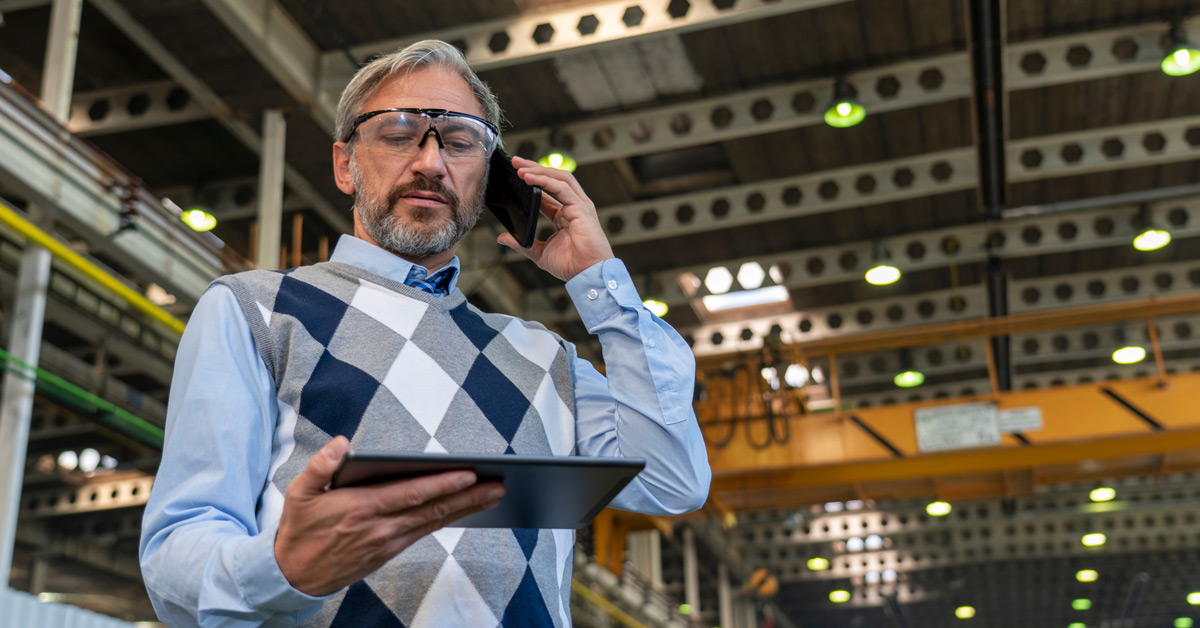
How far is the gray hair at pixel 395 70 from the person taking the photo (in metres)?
2.01

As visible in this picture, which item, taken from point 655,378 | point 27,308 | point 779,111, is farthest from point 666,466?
point 779,111

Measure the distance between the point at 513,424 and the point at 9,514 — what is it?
679 centimetres

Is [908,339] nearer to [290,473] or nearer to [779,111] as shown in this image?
[779,111]

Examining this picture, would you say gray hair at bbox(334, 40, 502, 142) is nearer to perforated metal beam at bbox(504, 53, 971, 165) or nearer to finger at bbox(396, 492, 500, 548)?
finger at bbox(396, 492, 500, 548)

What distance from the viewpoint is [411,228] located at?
1917mm

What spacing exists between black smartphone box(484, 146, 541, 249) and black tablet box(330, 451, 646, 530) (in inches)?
26.1

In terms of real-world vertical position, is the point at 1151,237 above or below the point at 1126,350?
above

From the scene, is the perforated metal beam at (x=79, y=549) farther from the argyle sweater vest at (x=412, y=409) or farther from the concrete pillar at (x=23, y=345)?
the argyle sweater vest at (x=412, y=409)

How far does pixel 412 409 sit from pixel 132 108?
11073mm

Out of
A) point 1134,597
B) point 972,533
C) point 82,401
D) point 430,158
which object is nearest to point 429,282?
point 430,158

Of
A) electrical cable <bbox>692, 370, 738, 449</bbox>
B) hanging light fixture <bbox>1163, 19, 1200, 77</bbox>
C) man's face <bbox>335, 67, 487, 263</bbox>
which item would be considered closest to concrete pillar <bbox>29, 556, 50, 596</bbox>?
electrical cable <bbox>692, 370, 738, 449</bbox>

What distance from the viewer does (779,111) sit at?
11.8m

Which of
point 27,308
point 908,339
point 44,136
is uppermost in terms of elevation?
point 908,339

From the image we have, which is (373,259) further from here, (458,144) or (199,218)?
(199,218)
